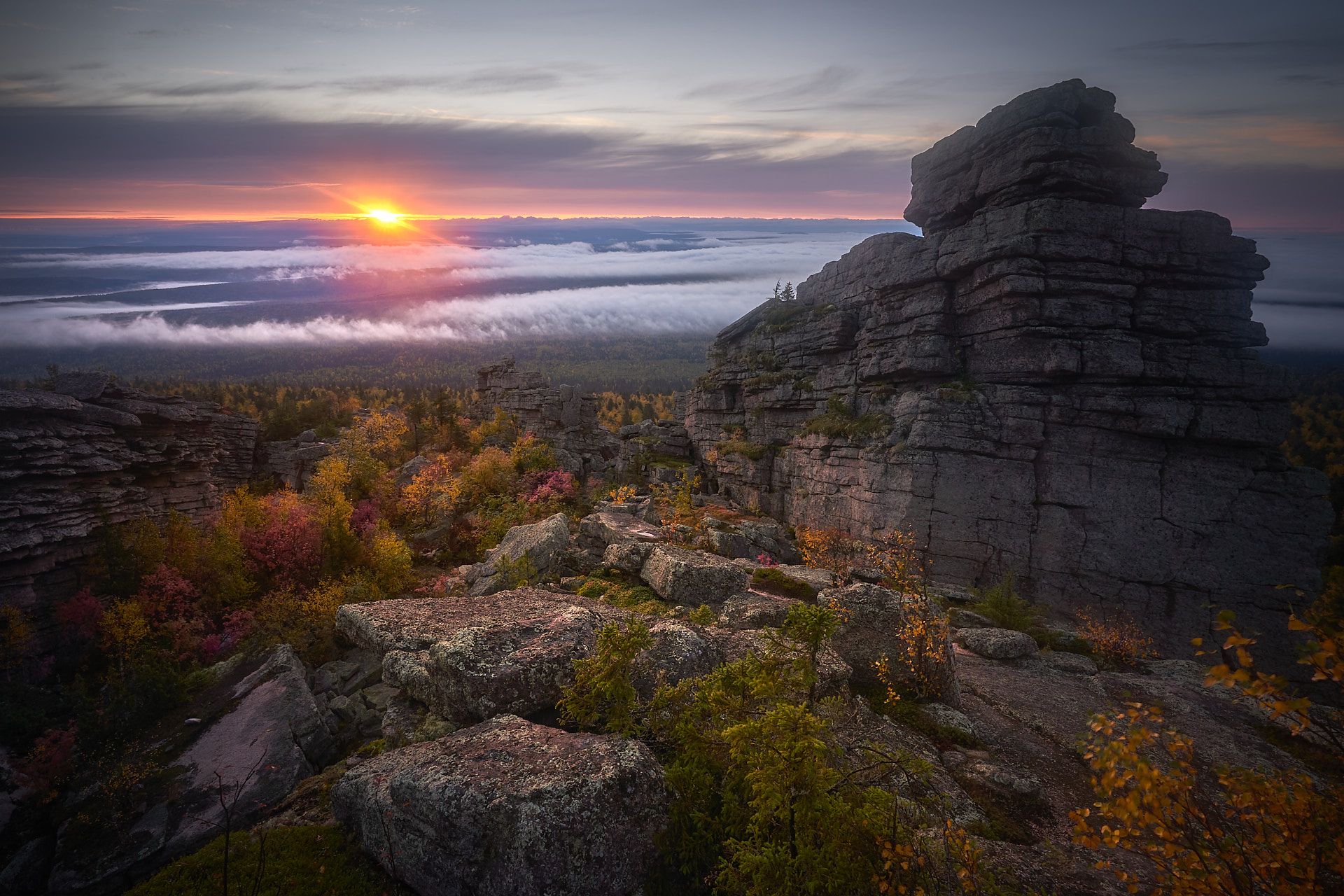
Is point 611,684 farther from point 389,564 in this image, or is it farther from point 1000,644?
point 389,564

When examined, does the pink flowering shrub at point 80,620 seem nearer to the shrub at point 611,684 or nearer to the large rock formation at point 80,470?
the large rock formation at point 80,470

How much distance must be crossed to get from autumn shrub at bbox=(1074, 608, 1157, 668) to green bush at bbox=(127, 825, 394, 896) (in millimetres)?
20175

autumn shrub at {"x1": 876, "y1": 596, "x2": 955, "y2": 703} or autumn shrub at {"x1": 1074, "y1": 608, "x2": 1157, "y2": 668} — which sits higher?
autumn shrub at {"x1": 876, "y1": 596, "x2": 955, "y2": 703}

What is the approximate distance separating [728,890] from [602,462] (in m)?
40.7

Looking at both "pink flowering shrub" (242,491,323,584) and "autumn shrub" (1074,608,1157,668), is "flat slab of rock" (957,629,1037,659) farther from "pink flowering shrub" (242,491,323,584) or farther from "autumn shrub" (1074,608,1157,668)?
"pink flowering shrub" (242,491,323,584)

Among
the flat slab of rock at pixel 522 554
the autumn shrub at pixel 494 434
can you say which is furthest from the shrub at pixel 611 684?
the autumn shrub at pixel 494 434

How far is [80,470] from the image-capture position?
1866 centimetres

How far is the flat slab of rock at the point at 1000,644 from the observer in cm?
1562

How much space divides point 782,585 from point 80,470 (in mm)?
23647

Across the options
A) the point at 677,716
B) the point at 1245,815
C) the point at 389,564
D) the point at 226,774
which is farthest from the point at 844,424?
the point at 226,774

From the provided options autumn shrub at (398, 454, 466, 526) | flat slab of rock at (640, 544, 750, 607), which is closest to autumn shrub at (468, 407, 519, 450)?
autumn shrub at (398, 454, 466, 526)

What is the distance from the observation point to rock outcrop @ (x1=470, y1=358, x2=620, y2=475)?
43406 mm

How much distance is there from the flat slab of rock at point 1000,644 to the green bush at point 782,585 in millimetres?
5414

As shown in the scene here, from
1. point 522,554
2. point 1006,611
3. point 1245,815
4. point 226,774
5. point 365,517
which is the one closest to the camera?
point 1245,815
